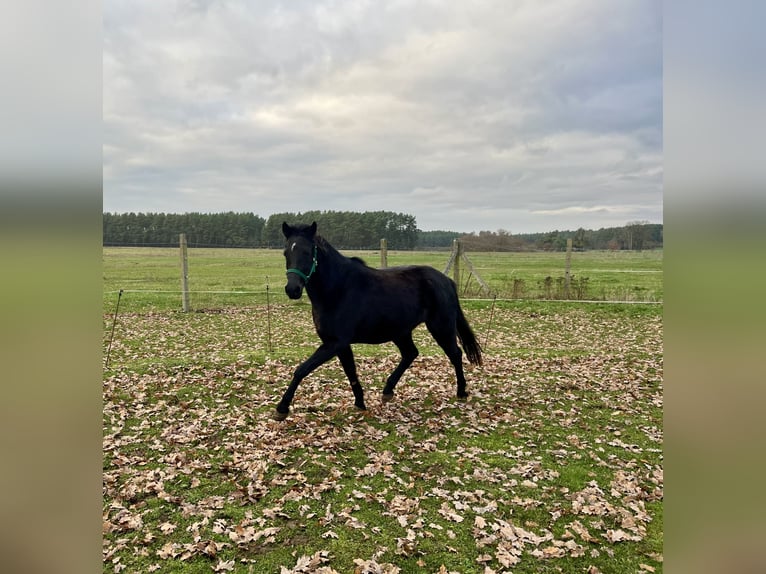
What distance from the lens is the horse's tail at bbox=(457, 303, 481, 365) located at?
6252mm

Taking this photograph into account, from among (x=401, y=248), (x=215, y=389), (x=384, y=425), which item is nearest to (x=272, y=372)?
(x=215, y=389)

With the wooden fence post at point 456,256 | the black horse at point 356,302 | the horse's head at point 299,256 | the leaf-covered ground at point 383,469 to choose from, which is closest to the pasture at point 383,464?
the leaf-covered ground at point 383,469

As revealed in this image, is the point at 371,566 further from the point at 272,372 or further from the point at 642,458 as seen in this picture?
the point at 272,372

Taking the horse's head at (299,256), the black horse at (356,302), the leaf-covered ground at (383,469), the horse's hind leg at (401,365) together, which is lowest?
the leaf-covered ground at (383,469)

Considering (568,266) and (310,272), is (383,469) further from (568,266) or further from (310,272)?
(568,266)

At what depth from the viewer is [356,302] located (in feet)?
16.8

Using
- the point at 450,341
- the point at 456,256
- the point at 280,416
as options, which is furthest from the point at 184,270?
the point at 450,341

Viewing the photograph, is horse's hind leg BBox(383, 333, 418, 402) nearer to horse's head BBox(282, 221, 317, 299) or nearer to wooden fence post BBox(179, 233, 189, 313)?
horse's head BBox(282, 221, 317, 299)

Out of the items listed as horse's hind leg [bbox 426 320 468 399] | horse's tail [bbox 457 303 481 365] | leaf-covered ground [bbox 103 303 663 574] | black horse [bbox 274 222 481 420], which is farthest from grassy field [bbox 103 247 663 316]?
black horse [bbox 274 222 481 420]

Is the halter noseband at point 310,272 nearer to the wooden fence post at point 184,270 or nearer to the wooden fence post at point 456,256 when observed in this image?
the wooden fence post at point 184,270

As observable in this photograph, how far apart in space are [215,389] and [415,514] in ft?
12.7

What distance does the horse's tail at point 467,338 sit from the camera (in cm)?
625

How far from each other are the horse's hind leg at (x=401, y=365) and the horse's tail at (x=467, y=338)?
809 mm
